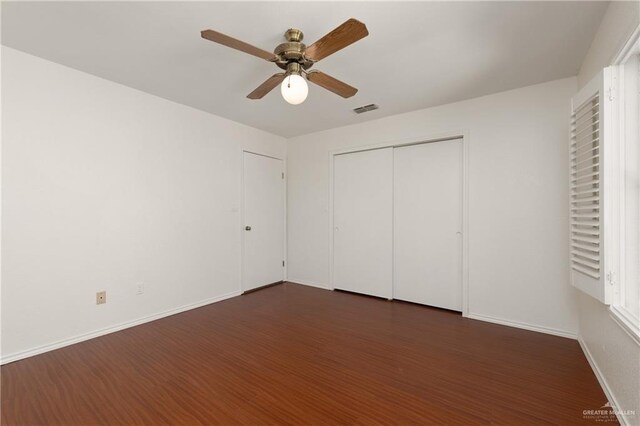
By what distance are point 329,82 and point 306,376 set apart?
2222mm

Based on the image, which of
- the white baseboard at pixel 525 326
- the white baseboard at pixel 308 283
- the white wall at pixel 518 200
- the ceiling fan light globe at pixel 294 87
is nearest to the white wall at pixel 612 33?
the white wall at pixel 518 200

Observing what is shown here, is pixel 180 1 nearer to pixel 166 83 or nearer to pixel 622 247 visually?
pixel 166 83

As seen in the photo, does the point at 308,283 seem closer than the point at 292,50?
No

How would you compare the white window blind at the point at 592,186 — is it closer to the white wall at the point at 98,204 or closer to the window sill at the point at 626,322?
the window sill at the point at 626,322

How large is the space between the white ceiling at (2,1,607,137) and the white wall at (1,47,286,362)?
0.95 ft

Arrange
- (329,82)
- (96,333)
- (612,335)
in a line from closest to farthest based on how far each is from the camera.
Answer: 1. (612,335)
2. (329,82)
3. (96,333)

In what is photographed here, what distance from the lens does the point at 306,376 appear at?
2.06m

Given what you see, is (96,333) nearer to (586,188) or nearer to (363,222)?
(363,222)

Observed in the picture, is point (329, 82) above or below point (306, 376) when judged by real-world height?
above

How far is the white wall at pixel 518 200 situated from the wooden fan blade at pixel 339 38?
7.14 ft

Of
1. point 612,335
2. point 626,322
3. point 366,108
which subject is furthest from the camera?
point 366,108

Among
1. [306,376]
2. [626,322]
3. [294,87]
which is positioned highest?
[294,87]

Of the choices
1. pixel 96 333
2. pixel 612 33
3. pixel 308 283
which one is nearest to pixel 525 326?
pixel 612 33

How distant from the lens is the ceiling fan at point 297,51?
1.57 meters
